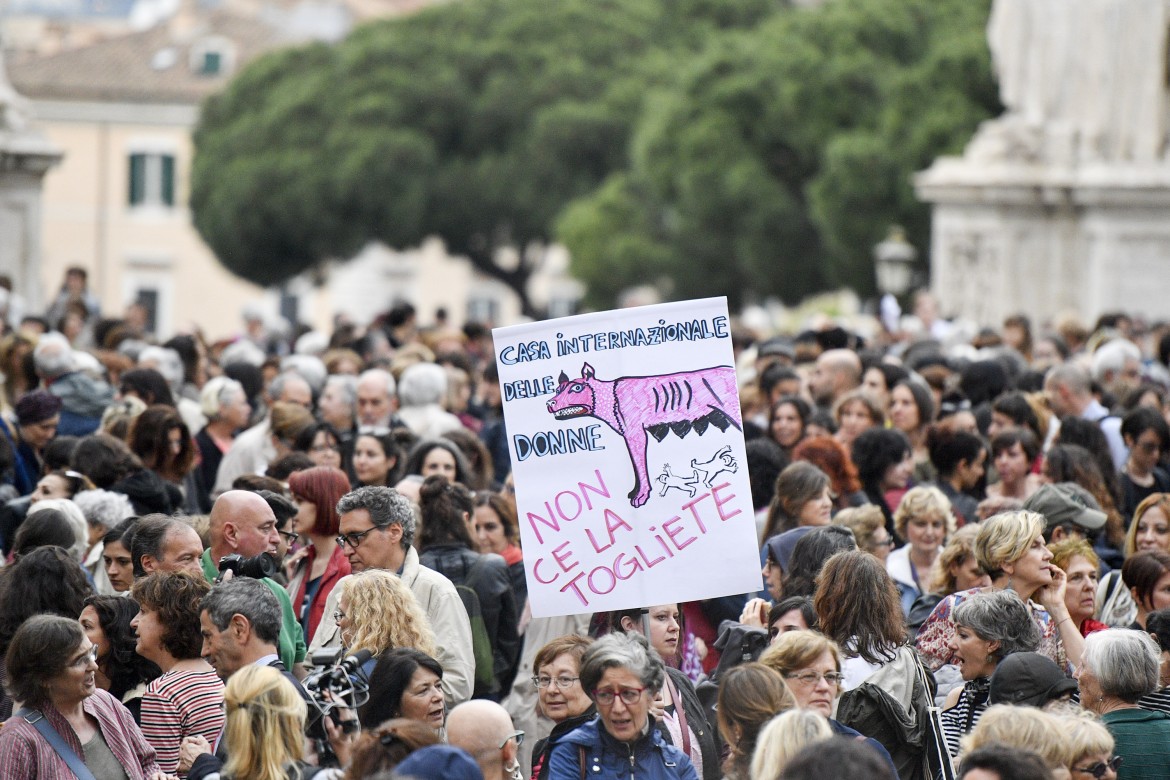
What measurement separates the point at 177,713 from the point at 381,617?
0.68 m

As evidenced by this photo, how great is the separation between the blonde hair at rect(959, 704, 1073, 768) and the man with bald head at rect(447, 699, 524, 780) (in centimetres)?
122

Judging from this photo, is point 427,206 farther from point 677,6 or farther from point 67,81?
point 67,81

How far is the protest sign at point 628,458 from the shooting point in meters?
7.61

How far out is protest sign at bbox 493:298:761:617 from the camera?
7.61m

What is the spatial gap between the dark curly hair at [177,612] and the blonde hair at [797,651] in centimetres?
177

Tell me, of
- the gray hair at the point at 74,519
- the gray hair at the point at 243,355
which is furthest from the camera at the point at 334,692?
the gray hair at the point at 243,355

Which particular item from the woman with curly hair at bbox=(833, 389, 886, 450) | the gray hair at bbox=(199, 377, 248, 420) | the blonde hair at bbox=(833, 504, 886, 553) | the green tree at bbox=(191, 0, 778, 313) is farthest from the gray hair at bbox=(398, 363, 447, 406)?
the green tree at bbox=(191, 0, 778, 313)

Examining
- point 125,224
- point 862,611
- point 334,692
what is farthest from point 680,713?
A: point 125,224

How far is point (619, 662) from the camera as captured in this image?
6.49 meters

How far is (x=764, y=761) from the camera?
5793mm

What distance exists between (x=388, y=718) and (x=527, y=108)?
47134 millimetres

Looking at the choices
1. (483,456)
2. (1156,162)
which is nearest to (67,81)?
(1156,162)

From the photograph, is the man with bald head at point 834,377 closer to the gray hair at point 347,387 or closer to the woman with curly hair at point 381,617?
the gray hair at point 347,387

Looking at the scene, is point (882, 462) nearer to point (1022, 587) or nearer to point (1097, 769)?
point (1022, 587)
